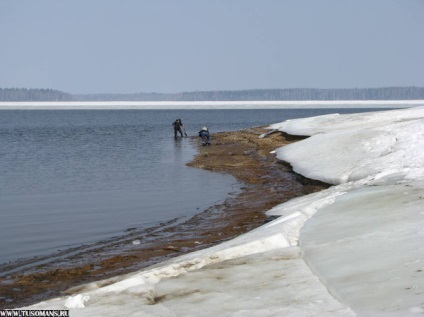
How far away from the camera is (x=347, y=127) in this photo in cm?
3158

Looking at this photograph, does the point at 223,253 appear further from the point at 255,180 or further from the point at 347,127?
the point at 347,127

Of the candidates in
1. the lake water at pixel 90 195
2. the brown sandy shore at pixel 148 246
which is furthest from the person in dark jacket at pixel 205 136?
the brown sandy shore at pixel 148 246

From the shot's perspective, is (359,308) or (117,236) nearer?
(359,308)

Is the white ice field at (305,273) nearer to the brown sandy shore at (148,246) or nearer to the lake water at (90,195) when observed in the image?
the brown sandy shore at (148,246)

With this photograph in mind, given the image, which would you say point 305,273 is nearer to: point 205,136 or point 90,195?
point 90,195

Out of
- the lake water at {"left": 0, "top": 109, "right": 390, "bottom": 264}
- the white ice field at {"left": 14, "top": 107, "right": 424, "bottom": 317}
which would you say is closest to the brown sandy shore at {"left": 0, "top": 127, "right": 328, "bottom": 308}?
the lake water at {"left": 0, "top": 109, "right": 390, "bottom": 264}

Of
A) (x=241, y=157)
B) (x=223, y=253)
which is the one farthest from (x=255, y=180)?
(x=223, y=253)

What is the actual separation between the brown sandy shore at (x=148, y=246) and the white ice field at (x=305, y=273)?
1586 mm

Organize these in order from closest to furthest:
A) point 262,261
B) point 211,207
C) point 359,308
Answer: point 359,308 → point 262,261 → point 211,207

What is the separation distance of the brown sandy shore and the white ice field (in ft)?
5.20

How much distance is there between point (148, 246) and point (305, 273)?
5.50 m

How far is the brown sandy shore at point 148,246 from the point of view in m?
10.3

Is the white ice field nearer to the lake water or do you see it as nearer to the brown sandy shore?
the brown sandy shore

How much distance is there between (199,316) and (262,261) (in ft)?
6.90
